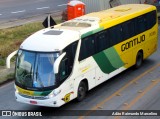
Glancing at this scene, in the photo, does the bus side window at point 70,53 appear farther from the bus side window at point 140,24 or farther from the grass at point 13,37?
the grass at point 13,37

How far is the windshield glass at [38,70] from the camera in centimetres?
1293

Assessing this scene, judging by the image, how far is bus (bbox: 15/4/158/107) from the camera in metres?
13.0

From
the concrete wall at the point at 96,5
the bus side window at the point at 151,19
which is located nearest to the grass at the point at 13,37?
the concrete wall at the point at 96,5

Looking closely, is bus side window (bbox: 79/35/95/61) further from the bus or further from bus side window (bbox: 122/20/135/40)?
bus side window (bbox: 122/20/135/40)

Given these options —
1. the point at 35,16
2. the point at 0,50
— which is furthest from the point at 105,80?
the point at 35,16

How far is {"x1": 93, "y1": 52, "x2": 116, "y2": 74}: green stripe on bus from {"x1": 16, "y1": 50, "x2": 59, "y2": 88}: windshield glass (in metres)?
2.59

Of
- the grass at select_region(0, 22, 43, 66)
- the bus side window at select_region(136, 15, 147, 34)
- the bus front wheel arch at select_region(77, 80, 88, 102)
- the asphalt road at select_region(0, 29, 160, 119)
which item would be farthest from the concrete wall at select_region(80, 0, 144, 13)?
the bus front wheel arch at select_region(77, 80, 88, 102)

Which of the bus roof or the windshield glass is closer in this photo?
the windshield glass

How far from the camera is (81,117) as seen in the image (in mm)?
12945

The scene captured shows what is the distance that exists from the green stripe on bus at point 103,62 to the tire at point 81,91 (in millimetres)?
1224

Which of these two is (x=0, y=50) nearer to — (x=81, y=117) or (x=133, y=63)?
(x=133, y=63)

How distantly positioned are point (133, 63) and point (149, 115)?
203 inches

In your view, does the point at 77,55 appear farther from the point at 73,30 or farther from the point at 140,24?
the point at 140,24

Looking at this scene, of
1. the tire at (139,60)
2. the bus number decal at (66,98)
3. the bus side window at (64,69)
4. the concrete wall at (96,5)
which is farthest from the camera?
the concrete wall at (96,5)
